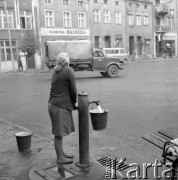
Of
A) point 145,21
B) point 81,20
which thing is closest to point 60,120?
point 81,20

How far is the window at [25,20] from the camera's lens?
32.9 meters

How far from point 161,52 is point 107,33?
14896mm

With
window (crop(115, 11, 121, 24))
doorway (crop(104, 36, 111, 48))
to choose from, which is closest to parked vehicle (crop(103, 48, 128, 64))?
doorway (crop(104, 36, 111, 48))

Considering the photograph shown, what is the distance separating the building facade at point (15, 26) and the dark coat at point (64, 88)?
1062 inches

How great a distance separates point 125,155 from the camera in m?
5.09

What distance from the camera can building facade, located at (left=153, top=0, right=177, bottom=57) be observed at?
50906 millimetres

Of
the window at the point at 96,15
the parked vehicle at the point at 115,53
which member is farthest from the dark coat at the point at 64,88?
the window at the point at 96,15

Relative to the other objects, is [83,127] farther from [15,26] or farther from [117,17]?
[117,17]

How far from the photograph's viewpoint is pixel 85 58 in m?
21.2

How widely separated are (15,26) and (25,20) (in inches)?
60.7

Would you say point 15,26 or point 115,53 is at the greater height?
point 15,26

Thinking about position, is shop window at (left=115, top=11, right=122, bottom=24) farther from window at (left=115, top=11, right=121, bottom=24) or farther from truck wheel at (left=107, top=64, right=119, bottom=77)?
truck wheel at (left=107, top=64, right=119, bottom=77)

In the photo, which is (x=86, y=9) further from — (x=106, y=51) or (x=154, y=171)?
(x=154, y=171)

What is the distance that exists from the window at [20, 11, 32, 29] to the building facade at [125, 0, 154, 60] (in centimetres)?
1639
